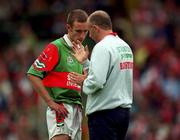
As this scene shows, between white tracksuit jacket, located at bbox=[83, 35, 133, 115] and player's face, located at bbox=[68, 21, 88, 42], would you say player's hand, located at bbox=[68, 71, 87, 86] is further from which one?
player's face, located at bbox=[68, 21, 88, 42]

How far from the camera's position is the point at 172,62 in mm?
18594

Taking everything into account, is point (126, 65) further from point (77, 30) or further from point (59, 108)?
point (59, 108)

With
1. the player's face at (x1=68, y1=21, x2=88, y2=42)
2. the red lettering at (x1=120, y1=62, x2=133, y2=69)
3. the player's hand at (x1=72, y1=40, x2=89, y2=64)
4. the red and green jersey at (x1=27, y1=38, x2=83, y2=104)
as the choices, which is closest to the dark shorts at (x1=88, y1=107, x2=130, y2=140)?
the red lettering at (x1=120, y1=62, x2=133, y2=69)

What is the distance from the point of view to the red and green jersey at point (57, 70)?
11828 millimetres

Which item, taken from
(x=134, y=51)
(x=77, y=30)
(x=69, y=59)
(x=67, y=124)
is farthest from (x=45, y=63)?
(x=134, y=51)

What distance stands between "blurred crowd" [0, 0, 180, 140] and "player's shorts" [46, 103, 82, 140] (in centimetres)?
525

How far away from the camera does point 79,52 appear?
11883 mm

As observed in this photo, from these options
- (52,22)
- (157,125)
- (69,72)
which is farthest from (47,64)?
(52,22)

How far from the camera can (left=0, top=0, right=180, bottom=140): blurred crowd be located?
17938 mm

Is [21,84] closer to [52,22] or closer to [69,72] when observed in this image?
[52,22]

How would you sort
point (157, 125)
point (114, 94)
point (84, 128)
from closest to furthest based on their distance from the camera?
point (114, 94) → point (84, 128) → point (157, 125)

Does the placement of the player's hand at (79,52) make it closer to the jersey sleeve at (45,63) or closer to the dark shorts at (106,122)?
the jersey sleeve at (45,63)

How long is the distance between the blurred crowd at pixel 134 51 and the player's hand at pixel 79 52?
5.51 meters

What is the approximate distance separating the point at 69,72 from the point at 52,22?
11100 millimetres
